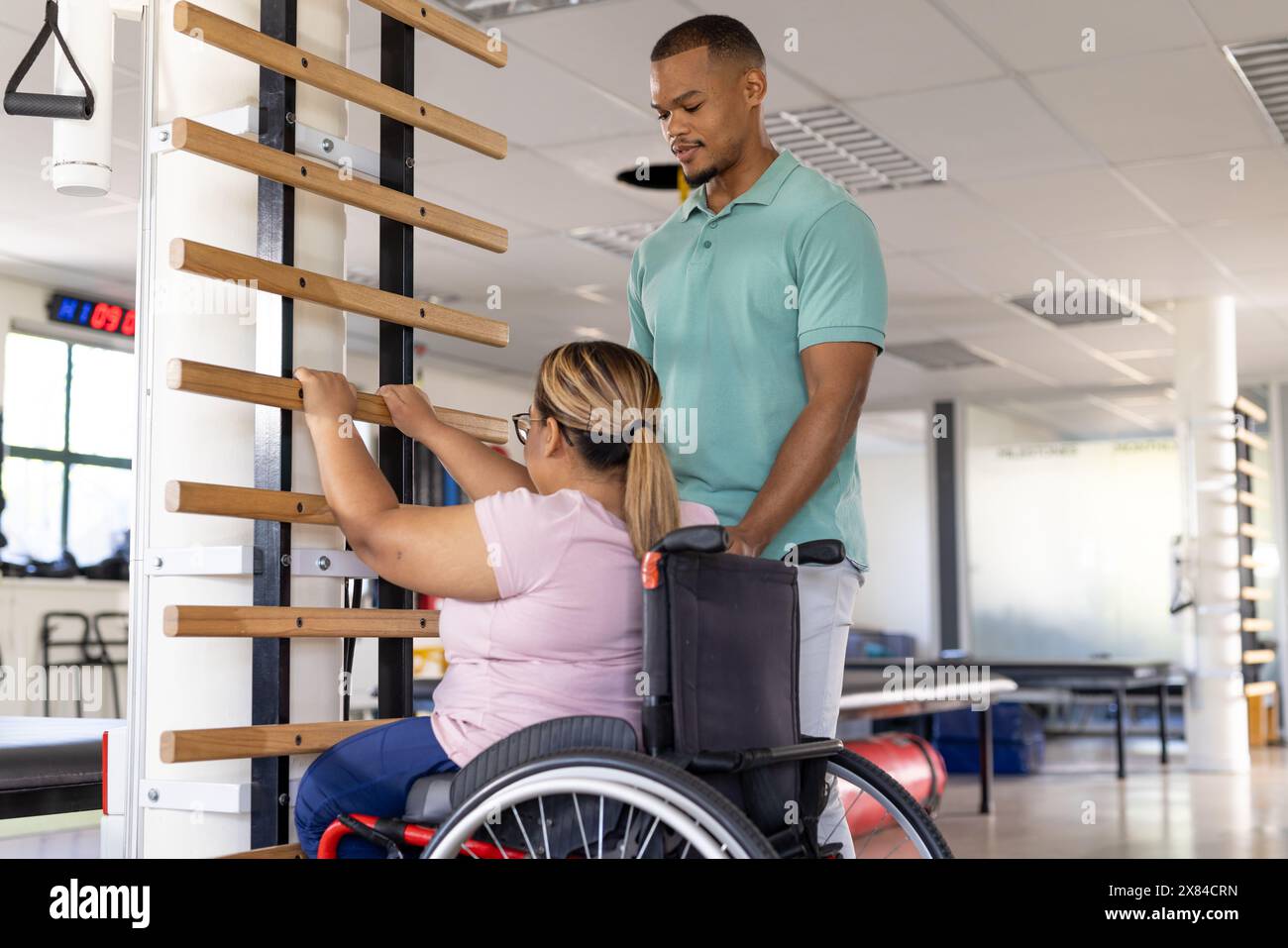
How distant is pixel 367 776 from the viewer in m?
1.83

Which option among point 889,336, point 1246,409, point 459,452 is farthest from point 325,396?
point 1246,409

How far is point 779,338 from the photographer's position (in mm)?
2238

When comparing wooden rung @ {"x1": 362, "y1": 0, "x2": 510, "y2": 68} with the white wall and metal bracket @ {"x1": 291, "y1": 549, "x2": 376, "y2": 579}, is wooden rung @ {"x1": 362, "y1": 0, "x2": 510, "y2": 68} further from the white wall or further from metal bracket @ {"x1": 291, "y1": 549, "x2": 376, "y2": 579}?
the white wall

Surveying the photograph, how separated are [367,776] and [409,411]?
602mm

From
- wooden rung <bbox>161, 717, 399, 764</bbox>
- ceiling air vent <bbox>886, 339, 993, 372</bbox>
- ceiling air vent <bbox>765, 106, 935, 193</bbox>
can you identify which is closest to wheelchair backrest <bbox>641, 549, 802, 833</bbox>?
wooden rung <bbox>161, 717, 399, 764</bbox>

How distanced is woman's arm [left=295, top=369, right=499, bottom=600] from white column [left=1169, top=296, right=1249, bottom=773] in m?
8.17

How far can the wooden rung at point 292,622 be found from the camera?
1.85 m

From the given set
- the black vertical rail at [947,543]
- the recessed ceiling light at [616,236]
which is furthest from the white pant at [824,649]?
the black vertical rail at [947,543]

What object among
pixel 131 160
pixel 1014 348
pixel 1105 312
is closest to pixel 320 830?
pixel 131 160

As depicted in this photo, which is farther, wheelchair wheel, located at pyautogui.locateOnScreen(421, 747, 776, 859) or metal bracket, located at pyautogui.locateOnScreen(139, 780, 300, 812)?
metal bracket, located at pyautogui.locateOnScreen(139, 780, 300, 812)

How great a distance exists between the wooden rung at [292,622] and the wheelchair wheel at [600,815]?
0.46 metres

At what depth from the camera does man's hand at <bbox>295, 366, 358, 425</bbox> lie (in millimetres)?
2033

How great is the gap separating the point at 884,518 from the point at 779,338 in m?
15.0
